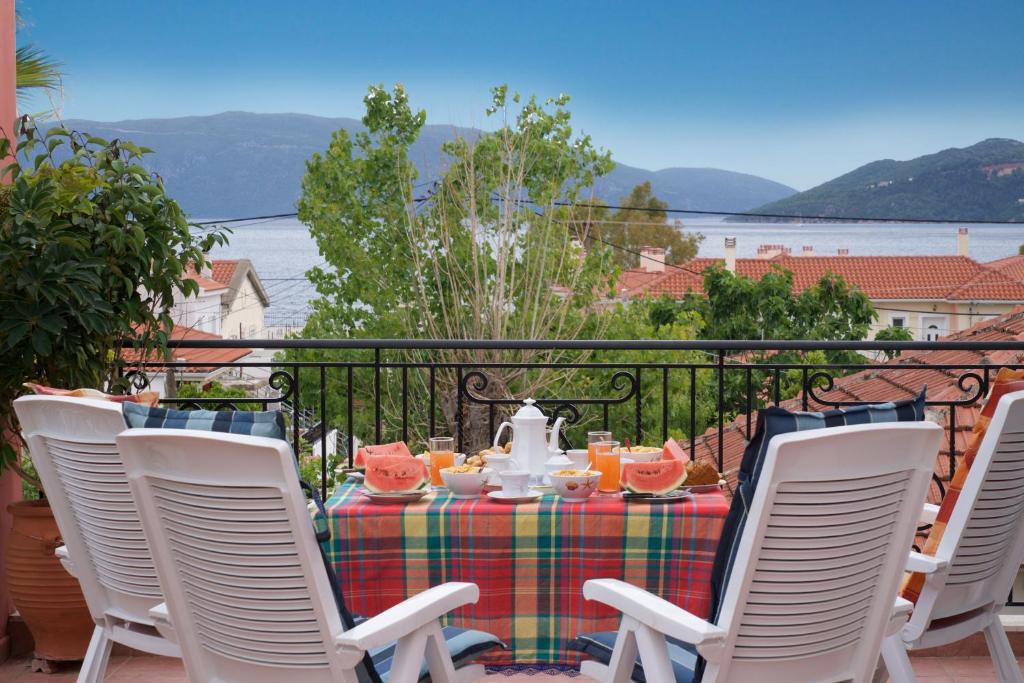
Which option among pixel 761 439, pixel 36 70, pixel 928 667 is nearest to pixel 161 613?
pixel 761 439

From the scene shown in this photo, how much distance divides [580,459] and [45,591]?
1730 millimetres

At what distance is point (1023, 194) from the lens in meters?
41.0

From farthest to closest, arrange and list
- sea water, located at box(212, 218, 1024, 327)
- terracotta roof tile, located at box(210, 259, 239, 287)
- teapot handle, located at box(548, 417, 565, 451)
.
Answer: sea water, located at box(212, 218, 1024, 327) → terracotta roof tile, located at box(210, 259, 239, 287) → teapot handle, located at box(548, 417, 565, 451)

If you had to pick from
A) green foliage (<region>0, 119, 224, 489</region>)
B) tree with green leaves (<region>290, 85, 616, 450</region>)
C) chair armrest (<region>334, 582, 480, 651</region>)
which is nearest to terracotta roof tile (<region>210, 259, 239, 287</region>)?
tree with green leaves (<region>290, 85, 616, 450</region>)

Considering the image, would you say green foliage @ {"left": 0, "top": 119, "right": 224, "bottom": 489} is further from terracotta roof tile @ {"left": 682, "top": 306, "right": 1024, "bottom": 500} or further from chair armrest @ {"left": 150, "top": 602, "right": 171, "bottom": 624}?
terracotta roof tile @ {"left": 682, "top": 306, "right": 1024, "bottom": 500}

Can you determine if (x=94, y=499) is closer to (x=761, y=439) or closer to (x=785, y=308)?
(x=761, y=439)

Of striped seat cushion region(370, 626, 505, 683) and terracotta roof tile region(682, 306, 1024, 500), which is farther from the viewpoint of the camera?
terracotta roof tile region(682, 306, 1024, 500)

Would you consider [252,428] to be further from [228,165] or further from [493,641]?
[228,165]

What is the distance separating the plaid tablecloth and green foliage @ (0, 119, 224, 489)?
4.61 ft

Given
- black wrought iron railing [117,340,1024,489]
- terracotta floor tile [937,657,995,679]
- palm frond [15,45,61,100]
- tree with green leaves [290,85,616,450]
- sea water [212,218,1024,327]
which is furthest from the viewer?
sea water [212,218,1024,327]

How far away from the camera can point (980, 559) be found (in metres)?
2.29

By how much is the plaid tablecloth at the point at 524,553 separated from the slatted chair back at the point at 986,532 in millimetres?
484

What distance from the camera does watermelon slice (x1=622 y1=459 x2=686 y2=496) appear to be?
7.67 ft

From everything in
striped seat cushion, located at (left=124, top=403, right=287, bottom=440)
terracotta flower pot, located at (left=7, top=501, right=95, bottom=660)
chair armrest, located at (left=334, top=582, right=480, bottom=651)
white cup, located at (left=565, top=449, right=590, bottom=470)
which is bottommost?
terracotta flower pot, located at (left=7, top=501, right=95, bottom=660)
